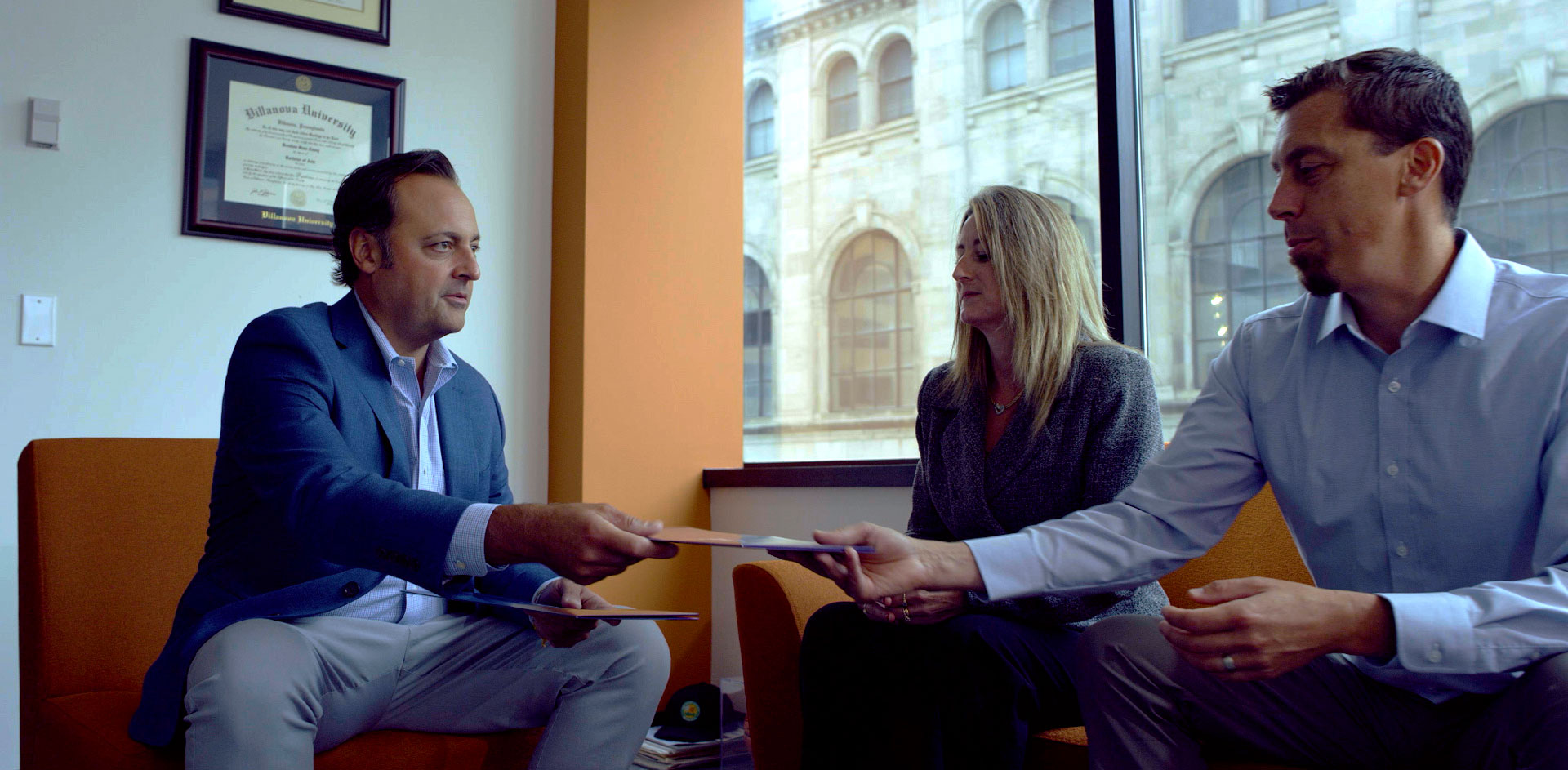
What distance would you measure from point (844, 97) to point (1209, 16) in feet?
5.96

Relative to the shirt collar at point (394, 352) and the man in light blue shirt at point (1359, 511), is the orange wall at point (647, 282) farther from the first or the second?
the man in light blue shirt at point (1359, 511)

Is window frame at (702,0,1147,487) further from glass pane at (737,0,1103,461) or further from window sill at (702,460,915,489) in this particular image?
glass pane at (737,0,1103,461)

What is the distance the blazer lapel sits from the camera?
1780 mm

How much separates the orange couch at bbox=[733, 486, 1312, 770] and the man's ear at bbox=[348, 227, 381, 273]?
888mm

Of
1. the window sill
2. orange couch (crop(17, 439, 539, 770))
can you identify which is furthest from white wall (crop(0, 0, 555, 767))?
orange couch (crop(17, 439, 539, 770))

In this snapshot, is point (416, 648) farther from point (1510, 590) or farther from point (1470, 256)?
point (1470, 256)

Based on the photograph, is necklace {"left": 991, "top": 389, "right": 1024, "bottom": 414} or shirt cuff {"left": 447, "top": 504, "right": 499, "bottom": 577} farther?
necklace {"left": 991, "top": 389, "right": 1024, "bottom": 414}

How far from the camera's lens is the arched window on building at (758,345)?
438 cm

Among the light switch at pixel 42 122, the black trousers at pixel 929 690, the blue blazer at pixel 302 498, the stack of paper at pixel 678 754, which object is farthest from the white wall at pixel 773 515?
the light switch at pixel 42 122

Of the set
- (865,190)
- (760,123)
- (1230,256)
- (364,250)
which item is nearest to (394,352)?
(364,250)

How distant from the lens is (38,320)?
2.79 metres

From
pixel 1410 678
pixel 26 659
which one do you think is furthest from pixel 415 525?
pixel 1410 678

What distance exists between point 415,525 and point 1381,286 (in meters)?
1.36

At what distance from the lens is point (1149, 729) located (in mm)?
1416
